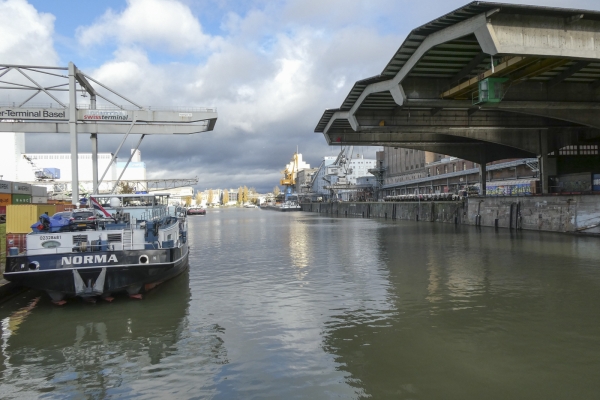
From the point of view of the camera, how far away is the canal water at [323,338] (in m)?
7.90

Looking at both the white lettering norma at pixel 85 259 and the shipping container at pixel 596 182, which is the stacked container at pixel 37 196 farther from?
the shipping container at pixel 596 182

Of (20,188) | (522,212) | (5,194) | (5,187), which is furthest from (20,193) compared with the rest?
(522,212)

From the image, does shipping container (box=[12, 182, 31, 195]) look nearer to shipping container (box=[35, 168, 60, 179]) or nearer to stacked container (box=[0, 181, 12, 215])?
stacked container (box=[0, 181, 12, 215])

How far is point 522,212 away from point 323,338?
112 feet

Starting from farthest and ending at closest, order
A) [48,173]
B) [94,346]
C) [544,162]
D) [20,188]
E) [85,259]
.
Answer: [48,173] < [544,162] < [20,188] < [85,259] < [94,346]

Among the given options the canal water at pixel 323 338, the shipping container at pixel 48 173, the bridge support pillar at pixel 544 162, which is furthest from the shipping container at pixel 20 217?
the shipping container at pixel 48 173

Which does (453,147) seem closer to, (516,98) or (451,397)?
(516,98)

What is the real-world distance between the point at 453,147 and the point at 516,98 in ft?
67.0

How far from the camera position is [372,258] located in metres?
23.7

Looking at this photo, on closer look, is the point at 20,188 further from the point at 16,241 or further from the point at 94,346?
the point at 94,346

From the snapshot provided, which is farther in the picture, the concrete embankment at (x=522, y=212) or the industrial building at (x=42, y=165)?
the industrial building at (x=42, y=165)

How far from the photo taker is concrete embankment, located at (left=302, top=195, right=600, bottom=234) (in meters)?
31.8

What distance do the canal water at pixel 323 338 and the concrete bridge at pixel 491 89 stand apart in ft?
31.1

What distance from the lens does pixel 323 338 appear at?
10.4 meters
